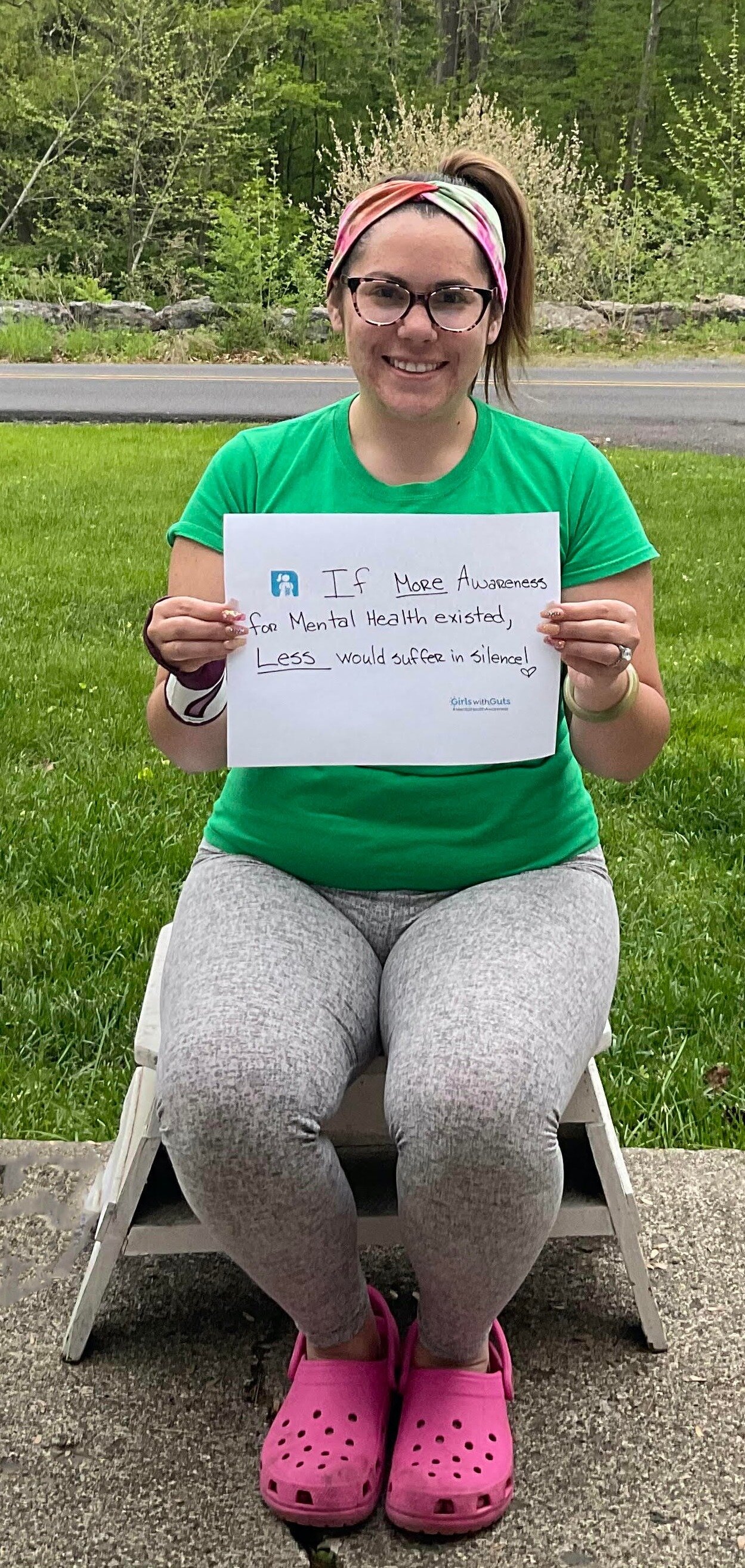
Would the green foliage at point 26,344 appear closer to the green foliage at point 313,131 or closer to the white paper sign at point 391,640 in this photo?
the green foliage at point 313,131

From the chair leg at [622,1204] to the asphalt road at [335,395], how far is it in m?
7.68

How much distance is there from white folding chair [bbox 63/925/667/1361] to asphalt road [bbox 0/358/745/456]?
765cm

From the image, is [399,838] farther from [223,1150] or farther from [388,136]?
[388,136]

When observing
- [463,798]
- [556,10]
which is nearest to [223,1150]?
[463,798]

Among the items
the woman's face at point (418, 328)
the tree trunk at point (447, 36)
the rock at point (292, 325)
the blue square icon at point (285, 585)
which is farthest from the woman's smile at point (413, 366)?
the tree trunk at point (447, 36)

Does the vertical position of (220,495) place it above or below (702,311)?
above

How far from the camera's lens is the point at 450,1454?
62.7 inches

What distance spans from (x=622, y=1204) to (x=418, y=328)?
45.5 inches

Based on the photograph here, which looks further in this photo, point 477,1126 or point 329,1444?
point 329,1444

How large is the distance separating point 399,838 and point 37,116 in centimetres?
2145

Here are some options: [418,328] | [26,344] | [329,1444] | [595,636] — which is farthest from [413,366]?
[26,344]

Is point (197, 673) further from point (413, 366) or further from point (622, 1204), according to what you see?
point (622, 1204)

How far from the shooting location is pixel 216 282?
16344 millimetres

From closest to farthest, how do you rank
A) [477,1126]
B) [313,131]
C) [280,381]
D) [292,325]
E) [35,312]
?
[477,1126], [280,381], [292,325], [35,312], [313,131]
